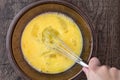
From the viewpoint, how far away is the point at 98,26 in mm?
1096

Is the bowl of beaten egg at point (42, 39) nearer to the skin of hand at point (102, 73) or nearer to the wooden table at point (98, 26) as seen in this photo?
the wooden table at point (98, 26)

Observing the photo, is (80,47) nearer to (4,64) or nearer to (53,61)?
(53,61)

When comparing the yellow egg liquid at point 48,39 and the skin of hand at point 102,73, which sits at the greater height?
the yellow egg liquid at point 48,39

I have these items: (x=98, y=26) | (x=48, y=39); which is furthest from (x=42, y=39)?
(x=98, y=26)

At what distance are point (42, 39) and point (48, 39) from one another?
0.02 m

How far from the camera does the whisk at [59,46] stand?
1.04 metres

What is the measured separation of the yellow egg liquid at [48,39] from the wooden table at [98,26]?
2.2 inches

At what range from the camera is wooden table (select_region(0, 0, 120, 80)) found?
106 cm

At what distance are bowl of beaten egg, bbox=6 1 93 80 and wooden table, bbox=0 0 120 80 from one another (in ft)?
0.11

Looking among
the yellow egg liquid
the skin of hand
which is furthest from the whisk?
the skin of hand

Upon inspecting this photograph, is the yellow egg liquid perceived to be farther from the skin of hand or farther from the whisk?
the skin of hand

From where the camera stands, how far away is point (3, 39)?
41.6 inches

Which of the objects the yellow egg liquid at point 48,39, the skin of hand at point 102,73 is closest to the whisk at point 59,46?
the yellow egg liquid at point 48,39

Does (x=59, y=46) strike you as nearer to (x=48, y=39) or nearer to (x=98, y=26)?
(x=48, y=39)
